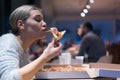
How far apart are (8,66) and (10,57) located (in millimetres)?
58

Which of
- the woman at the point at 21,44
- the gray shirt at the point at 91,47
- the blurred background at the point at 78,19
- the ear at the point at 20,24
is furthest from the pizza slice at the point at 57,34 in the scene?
the blurred background at the point at 78,19

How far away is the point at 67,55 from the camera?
2.13m

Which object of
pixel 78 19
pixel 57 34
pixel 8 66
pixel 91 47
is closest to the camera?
pixel 8 66

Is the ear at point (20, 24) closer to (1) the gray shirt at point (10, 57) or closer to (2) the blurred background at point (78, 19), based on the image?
(1) the gray shirt at point (10, 57)

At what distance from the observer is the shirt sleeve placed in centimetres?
125

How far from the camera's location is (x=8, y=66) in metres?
1.27

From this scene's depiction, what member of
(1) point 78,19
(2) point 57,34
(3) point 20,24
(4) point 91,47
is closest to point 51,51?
(2) point 57,34

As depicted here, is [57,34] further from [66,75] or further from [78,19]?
[78,19]

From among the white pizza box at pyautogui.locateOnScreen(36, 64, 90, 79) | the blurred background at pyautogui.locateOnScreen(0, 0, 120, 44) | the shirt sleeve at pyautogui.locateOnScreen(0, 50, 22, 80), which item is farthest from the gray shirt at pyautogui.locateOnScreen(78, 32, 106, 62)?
the shirt sleeve at pyautogui.locateOnScreen(0, 50, 22, 80)

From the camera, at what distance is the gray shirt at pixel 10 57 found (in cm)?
125

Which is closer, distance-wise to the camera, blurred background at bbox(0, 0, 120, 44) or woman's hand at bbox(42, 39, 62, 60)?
woman's hand at bbox(42, 39, 62, 60)

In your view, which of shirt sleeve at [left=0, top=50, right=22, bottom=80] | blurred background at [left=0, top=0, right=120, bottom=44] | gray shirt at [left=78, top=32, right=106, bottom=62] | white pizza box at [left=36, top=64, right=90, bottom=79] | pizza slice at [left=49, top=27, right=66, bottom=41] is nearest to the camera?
shirt sleeve at [left=0, top=50, right=22, bottom=80]

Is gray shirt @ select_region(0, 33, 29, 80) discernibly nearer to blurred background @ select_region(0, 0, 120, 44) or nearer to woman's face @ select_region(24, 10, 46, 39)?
woman's face @ select_region(24, 10, 46, 39)

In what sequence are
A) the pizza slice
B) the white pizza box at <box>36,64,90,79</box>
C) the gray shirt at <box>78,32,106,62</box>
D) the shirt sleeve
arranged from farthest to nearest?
the gray shirt at <box>78,32,106,62</box>, the white pizza box at <box>36,64,90,79</box>, the pizza slice, the shirt sleeve
